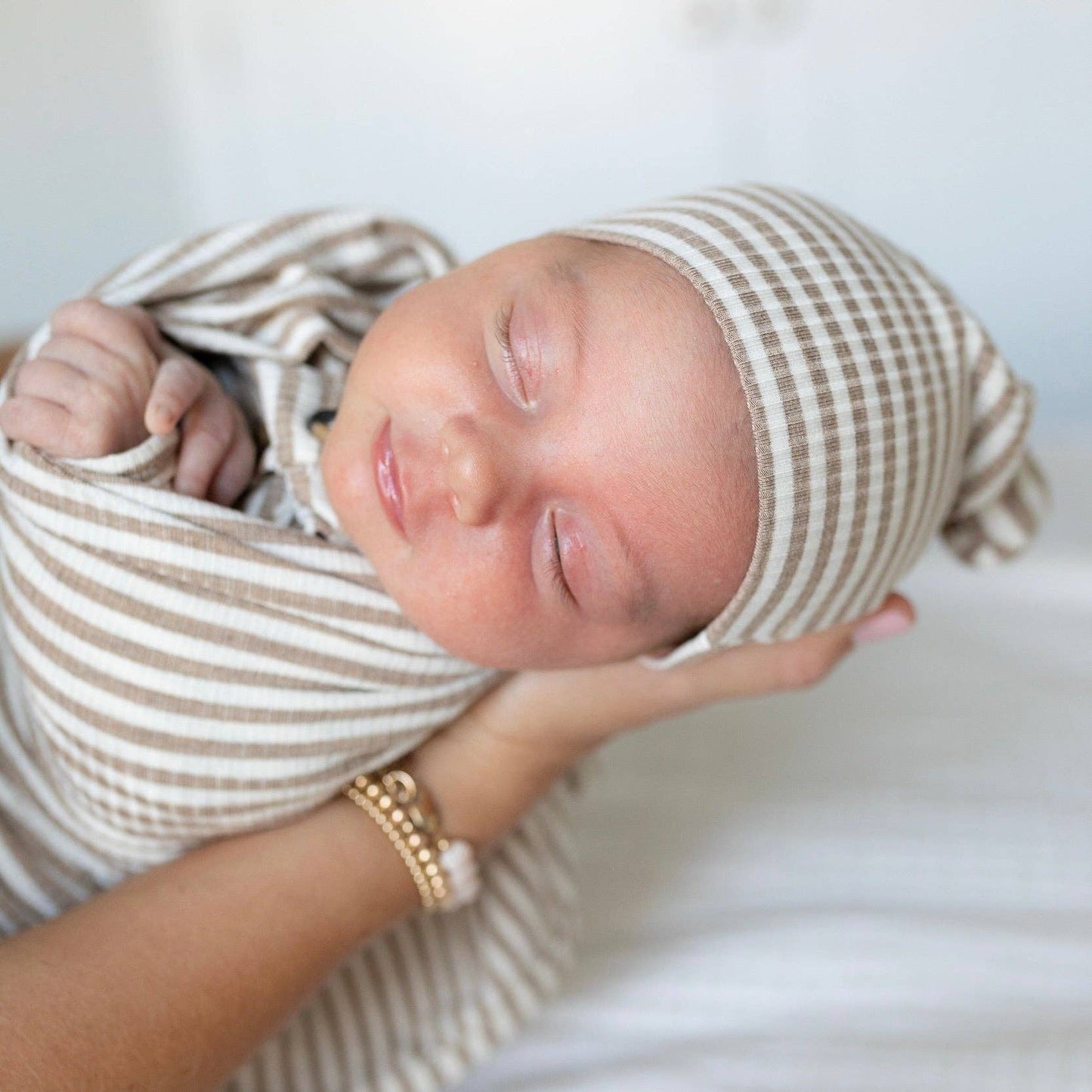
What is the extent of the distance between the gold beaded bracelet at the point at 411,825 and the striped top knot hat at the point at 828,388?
10.1 inches

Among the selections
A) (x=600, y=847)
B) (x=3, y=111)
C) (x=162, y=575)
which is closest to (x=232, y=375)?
(x=162, y=575)

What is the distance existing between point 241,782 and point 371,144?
2.64 meters

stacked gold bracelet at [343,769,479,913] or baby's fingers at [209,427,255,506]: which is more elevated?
baby's fingers at [209,427,255,506]

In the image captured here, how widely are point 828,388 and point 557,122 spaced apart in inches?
96.0

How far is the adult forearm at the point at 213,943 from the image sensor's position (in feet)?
2.60

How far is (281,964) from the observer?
2.97ft

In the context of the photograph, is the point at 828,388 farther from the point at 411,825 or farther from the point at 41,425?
the point at 41,425

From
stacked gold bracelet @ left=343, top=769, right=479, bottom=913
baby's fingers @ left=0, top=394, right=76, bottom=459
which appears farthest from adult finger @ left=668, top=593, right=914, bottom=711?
baby's fingers @ left=0, top=394, right=76, bottom=459

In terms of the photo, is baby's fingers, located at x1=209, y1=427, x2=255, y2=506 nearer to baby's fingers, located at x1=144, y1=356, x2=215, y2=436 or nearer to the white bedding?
baby's fingers, located at x1=144, y1=356, x2=215, y2=436

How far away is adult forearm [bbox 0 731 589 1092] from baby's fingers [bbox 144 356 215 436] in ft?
1.22

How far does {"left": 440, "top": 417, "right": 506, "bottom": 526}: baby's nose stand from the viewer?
2.98 feet

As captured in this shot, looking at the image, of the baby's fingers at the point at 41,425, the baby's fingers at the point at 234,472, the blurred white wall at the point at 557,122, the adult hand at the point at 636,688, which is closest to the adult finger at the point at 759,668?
the adult hand at the point at 636,688

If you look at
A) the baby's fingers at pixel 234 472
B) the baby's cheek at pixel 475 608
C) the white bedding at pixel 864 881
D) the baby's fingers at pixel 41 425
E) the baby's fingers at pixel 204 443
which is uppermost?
the baby's fingers at pixel 41 425

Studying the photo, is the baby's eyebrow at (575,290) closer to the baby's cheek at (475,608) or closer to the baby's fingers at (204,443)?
the baby's cheek at (475,608)
